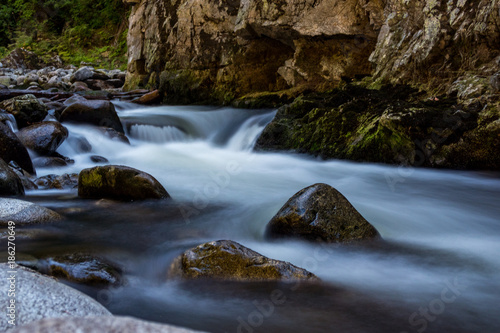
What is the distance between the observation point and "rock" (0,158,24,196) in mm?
5242

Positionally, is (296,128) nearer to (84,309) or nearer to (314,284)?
(314,284)

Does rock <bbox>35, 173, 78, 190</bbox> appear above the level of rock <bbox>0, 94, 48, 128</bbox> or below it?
below

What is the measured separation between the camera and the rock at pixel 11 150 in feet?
20.8

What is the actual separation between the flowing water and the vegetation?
70.6ft

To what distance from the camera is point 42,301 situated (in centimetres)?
194

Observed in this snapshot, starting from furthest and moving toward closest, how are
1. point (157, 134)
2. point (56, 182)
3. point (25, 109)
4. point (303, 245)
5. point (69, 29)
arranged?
point (69, 29), point (157, 134), point (25, 109), point (56, 182), point (303, 245)

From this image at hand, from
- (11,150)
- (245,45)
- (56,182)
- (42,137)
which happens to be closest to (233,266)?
(56,182)

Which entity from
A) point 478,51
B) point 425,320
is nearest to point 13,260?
point 425,320

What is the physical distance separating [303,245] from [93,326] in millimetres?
2904

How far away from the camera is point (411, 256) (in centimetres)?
374

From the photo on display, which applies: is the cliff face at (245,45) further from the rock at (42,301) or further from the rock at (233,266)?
the rock at (42,301)

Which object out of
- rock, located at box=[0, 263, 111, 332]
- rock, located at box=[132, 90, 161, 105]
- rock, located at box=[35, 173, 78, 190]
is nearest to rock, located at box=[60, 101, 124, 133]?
rock, located at box=[35, 173, 78, 190]

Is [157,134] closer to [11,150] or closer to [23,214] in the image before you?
[11,150]

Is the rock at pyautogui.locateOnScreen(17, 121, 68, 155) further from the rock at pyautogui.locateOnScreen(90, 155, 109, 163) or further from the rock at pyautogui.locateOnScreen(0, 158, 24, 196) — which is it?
the rock at pyautogui.locateOnScreen(0, 158, 24, 196)
